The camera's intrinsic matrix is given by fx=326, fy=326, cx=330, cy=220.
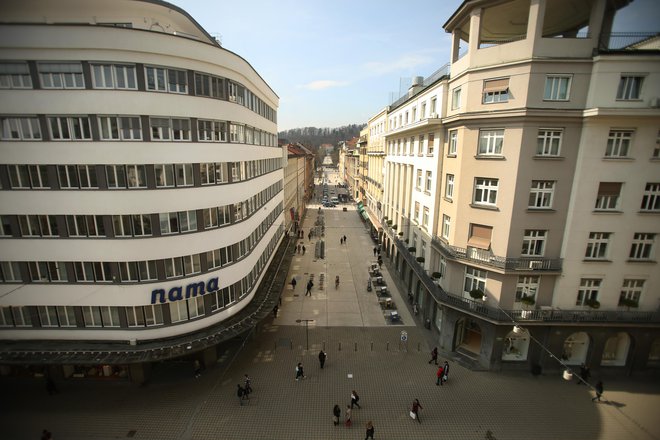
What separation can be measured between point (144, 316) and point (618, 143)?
102ft

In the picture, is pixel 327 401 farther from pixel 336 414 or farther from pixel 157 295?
pixel 157 295

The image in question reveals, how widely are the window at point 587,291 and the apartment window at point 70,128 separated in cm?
3178

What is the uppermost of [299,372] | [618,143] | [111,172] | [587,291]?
[618,143]

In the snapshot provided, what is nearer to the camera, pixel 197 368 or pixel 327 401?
pixel 327 401

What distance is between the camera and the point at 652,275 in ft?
70.1

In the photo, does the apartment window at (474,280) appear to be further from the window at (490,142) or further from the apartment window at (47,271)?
the apartment window at (47,271)

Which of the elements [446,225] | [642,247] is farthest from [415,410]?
[642,247]

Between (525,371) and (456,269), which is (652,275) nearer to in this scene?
(525,371)

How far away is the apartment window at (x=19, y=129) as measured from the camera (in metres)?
17.5

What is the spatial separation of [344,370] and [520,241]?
15.1 m

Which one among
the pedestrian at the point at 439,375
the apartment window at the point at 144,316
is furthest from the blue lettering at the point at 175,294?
the pedestrian at the point at 439,375

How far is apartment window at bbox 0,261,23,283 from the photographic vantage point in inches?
752

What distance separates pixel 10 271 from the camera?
63.1 ft

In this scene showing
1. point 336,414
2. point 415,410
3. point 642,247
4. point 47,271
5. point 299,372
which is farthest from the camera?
point 299,372
